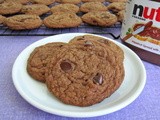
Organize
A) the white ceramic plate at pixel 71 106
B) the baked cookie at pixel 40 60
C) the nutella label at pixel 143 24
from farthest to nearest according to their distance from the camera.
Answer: the nutella label at pixel 143 24 < the baked cookie at pixel 40 60 < the white ceramic plate at pixel 71 106

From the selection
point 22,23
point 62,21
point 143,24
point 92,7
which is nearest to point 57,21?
point 62,21

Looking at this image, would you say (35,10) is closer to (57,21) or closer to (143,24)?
(57,21)

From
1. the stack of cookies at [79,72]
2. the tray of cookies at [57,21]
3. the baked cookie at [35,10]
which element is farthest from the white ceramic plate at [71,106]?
the baked cookie at [35,10]

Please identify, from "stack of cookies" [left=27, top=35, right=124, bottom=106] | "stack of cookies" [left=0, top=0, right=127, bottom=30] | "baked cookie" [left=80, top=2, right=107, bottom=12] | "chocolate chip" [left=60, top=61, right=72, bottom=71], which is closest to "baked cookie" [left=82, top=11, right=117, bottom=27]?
"stack of cookies" [left=0, top=0, right=127, bottom=30]

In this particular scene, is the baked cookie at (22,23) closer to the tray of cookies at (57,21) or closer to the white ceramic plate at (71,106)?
the tray of cookies at (57,21)

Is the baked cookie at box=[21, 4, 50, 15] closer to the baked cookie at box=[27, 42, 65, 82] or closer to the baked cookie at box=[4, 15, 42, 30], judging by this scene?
the baked cookie at box=[4, 15, 42, 30]

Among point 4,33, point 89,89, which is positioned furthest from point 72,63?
point 4,33

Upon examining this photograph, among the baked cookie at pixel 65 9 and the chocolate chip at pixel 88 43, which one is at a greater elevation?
the chocolate chip at pixel 88 43
